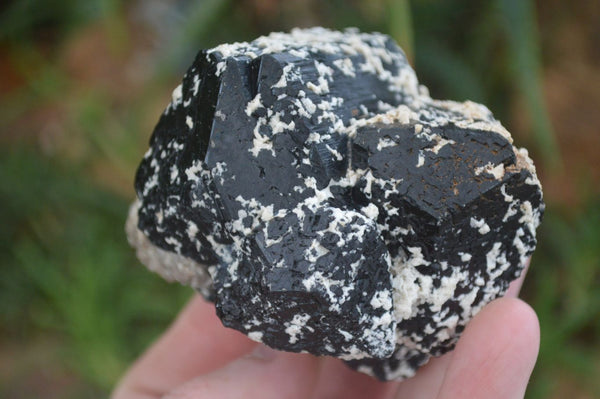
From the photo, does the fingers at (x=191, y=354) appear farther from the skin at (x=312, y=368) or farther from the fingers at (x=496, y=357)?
the fingers at (x=496, y=357)

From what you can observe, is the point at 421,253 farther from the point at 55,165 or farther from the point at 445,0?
the point at 55,165

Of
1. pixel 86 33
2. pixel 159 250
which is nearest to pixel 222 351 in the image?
pixel 159 250

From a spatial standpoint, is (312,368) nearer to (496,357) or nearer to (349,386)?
(349,386)

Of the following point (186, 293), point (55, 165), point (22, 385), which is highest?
point (55, 165)

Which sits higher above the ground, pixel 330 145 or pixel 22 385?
pixel 330 145

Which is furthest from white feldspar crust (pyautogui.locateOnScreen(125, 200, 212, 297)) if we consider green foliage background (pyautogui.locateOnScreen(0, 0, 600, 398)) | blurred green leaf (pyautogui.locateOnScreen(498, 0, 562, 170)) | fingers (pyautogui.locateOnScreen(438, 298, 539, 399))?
blurred green leaf (pyautogui.locateOnScreen(498, 0, 562, 170))

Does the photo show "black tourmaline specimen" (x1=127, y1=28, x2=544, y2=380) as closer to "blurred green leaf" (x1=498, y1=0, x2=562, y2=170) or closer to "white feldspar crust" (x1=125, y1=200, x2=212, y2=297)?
"white feldspar crust" (x1=125, y1=200, x2=212, y2=297)

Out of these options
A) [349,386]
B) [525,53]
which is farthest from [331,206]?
[525,53]
